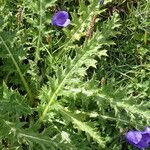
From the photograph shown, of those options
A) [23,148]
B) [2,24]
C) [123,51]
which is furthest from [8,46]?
[123,51]

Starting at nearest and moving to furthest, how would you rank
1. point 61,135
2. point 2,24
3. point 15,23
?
point 61,135
point 2,24
point 15,23

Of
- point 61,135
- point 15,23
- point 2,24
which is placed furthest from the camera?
point 15,23

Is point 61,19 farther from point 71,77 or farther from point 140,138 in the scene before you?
point 140,138

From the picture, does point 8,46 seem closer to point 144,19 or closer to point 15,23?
point 15,23

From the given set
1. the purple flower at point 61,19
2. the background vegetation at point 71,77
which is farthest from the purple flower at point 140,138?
the purple flower at point 61,19

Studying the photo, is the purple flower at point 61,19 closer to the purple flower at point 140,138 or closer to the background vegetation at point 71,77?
the background vegetation at point 71,77

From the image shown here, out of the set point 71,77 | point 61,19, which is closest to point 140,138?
point 71,77
